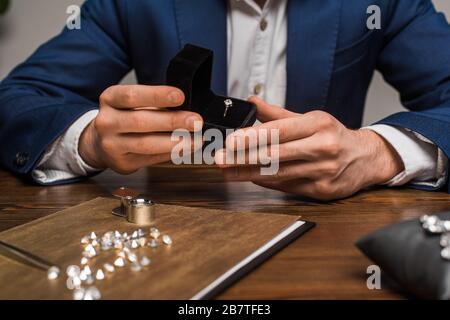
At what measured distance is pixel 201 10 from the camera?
45.0 inches

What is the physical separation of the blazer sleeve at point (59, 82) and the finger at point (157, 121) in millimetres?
197

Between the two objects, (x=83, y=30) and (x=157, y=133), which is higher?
(x=83, y=30)

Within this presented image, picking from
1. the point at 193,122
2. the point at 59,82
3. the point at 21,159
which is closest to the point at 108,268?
the point at 193,122

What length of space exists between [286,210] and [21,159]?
44cm

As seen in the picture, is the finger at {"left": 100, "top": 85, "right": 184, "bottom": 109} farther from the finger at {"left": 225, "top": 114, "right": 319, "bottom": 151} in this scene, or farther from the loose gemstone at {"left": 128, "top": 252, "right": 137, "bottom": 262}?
the loose gemstone at {"left": 128, "top": 252, "right": 137, "bottom": 262}

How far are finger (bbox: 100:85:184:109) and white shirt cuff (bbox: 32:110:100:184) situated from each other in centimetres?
17

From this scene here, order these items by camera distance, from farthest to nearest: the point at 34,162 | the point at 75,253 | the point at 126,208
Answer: the point at 34,162
the point at 126,208
the point at 75,253

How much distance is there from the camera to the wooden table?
50cm

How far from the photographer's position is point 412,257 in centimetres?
47

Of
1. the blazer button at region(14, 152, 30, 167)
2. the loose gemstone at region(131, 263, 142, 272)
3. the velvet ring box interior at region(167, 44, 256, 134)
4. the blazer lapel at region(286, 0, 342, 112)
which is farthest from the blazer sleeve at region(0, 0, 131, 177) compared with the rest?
the loose gemstone at region(131, 263, 142, 272)

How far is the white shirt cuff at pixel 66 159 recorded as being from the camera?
91 centimetres
